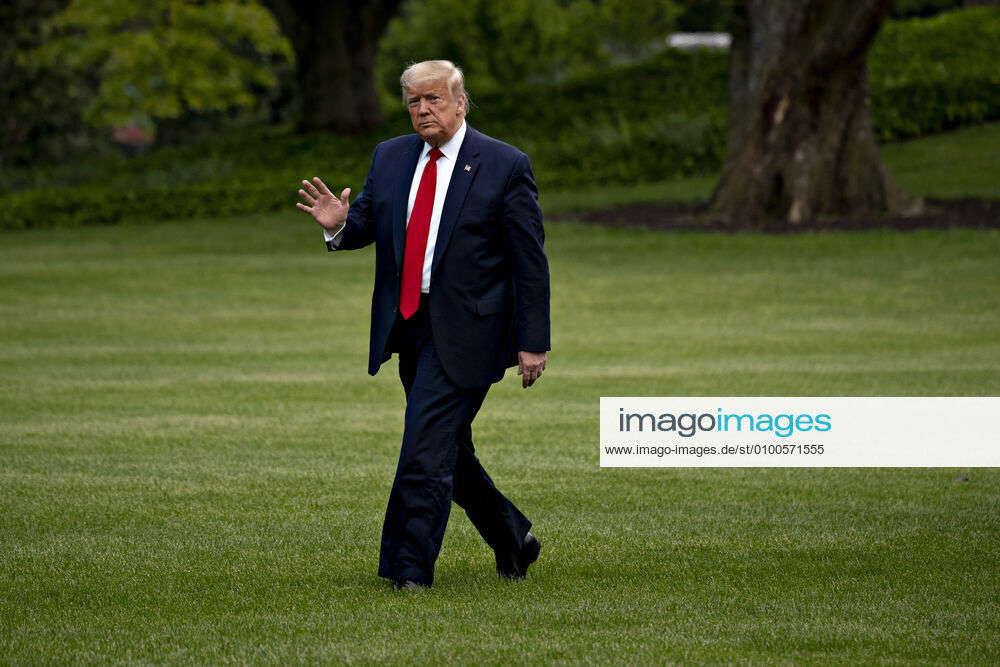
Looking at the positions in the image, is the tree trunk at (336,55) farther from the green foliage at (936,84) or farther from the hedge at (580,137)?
the green foliage at (936,84)

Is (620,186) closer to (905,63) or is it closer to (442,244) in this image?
(905,63)

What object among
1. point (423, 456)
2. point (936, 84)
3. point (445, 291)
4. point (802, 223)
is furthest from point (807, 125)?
point (423, 456)

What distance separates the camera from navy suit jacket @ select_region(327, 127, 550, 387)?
6.49 m

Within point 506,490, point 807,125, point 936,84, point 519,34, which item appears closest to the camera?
point 506,490

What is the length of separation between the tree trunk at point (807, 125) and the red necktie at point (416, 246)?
16547 millimetres

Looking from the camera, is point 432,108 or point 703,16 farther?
point 703,16

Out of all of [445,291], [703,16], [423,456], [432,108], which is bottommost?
[703,16]

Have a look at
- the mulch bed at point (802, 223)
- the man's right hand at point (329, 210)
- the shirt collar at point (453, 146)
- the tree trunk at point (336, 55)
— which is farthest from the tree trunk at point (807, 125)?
the man's right hand at point (329, 210)

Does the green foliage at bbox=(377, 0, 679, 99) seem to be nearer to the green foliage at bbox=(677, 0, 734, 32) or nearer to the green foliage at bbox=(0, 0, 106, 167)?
the green foliage at bbox=(677, 0, 734, 32)

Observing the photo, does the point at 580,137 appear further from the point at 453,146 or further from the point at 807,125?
the point at 453,146

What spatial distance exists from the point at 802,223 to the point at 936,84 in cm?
1128

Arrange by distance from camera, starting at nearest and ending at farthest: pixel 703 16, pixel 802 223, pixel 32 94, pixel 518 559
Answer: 1. pixel 518 559
2. pixel 802 223
3. pixel 32 94
4. pixel 703 16

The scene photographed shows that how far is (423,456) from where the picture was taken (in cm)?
646

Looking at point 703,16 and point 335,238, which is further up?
point 335,238
